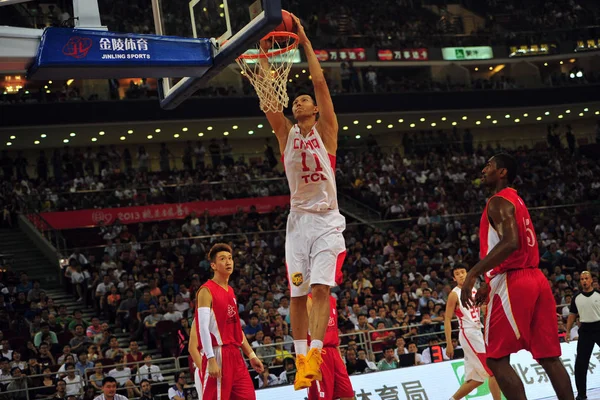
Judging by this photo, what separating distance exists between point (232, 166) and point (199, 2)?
21253 mm

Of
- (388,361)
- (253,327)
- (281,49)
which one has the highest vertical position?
(281,49)

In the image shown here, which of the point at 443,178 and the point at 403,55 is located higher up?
the point at 403,55

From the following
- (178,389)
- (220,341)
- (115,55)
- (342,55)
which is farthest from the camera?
(342,55)

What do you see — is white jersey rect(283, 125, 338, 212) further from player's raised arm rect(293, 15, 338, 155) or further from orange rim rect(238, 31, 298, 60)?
orange rim rect(238, 31, 298, 60)

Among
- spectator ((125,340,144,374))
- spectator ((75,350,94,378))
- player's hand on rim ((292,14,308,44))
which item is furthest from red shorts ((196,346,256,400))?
spectator ((125,340,144,374))

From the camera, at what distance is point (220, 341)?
8.07 metres

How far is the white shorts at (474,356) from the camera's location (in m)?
10.9

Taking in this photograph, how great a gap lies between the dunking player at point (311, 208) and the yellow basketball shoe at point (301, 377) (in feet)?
1.05

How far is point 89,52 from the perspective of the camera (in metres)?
7.14

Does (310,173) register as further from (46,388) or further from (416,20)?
(416,20)

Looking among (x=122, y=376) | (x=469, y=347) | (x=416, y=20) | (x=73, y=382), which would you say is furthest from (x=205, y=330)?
(x=416, y=20)

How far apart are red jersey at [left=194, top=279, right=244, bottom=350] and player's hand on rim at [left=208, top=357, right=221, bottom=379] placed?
37 cm

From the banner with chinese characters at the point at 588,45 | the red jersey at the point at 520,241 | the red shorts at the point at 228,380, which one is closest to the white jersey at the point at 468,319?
the red shorts at the point at 228,380

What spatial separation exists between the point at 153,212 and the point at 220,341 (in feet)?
56.2
